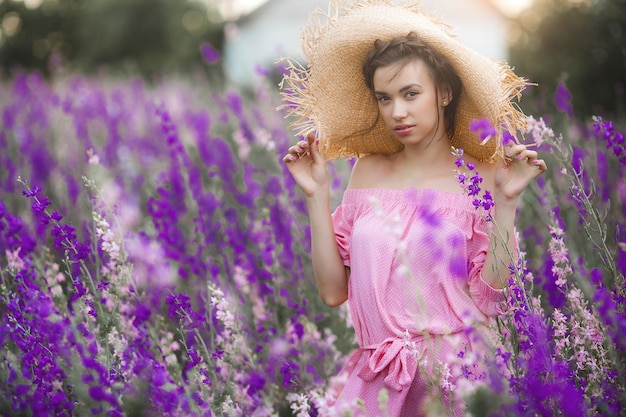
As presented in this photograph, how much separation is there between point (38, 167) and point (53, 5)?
110 feet

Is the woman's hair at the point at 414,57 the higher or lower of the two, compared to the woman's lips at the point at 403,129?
higher

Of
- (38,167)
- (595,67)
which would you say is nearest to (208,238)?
(38,167)

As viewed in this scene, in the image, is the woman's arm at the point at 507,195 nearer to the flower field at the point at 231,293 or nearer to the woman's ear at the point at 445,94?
the flower field at the point at 231,293

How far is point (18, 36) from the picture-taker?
1242 inches

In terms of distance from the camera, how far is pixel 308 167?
209 cm

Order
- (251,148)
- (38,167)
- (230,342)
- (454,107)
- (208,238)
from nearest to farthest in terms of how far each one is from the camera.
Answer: (454,107) < (230,342) < (208,238) < (251,148) < (38,167)

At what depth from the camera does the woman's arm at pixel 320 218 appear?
2012 millimetres

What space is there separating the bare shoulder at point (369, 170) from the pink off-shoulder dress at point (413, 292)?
15 cm

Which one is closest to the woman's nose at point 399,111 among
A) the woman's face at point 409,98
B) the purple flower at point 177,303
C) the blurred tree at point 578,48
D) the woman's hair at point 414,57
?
the woman's face at point 409,98

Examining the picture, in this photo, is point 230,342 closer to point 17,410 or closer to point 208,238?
point 17,410

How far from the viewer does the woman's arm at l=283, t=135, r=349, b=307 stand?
201 centimetres

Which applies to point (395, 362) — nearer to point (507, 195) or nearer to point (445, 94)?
point (507, 195)

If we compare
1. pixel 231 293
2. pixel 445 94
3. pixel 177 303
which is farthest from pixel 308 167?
pixel 231 293

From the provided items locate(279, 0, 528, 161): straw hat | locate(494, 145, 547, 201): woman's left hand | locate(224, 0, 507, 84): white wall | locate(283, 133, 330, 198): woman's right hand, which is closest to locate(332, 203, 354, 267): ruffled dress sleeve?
locate(283, 133, 330, 198): woman's right hand
